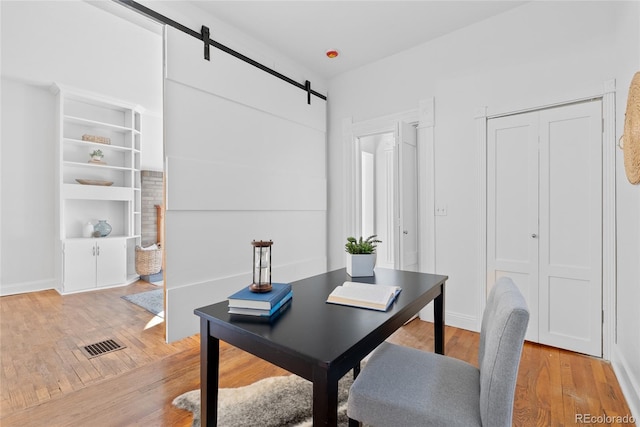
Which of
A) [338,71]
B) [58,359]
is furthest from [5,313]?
[338,71]

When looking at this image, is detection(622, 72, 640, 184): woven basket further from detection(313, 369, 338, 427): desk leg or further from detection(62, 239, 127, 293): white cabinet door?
detection(62, 239, 127, 293): white cabinet door

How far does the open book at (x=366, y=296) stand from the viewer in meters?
1.19

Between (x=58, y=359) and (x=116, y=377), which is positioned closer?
(x=116, y=377)

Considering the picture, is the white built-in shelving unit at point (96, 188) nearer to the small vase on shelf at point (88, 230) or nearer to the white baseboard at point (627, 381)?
the small vase on shelf at point (88, 230)

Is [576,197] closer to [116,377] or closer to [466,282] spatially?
[466,282]

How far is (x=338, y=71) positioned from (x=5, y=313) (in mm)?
4582

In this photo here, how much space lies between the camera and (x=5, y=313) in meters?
3.28

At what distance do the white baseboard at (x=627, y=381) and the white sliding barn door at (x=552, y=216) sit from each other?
0.69 feet

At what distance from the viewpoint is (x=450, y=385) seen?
3.59ft

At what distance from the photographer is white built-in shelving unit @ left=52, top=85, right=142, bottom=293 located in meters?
4.31

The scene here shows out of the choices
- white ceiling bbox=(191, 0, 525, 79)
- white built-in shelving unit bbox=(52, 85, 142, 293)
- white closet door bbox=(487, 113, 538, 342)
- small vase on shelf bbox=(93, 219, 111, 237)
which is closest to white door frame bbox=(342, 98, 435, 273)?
white closet door bbox=(487, 113, 538, 342)

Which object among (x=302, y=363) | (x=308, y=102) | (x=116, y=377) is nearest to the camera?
(x=302, y=363)

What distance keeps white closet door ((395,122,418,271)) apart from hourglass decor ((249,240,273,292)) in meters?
1.97

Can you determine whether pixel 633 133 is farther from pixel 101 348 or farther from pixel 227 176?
pixel 101 348
